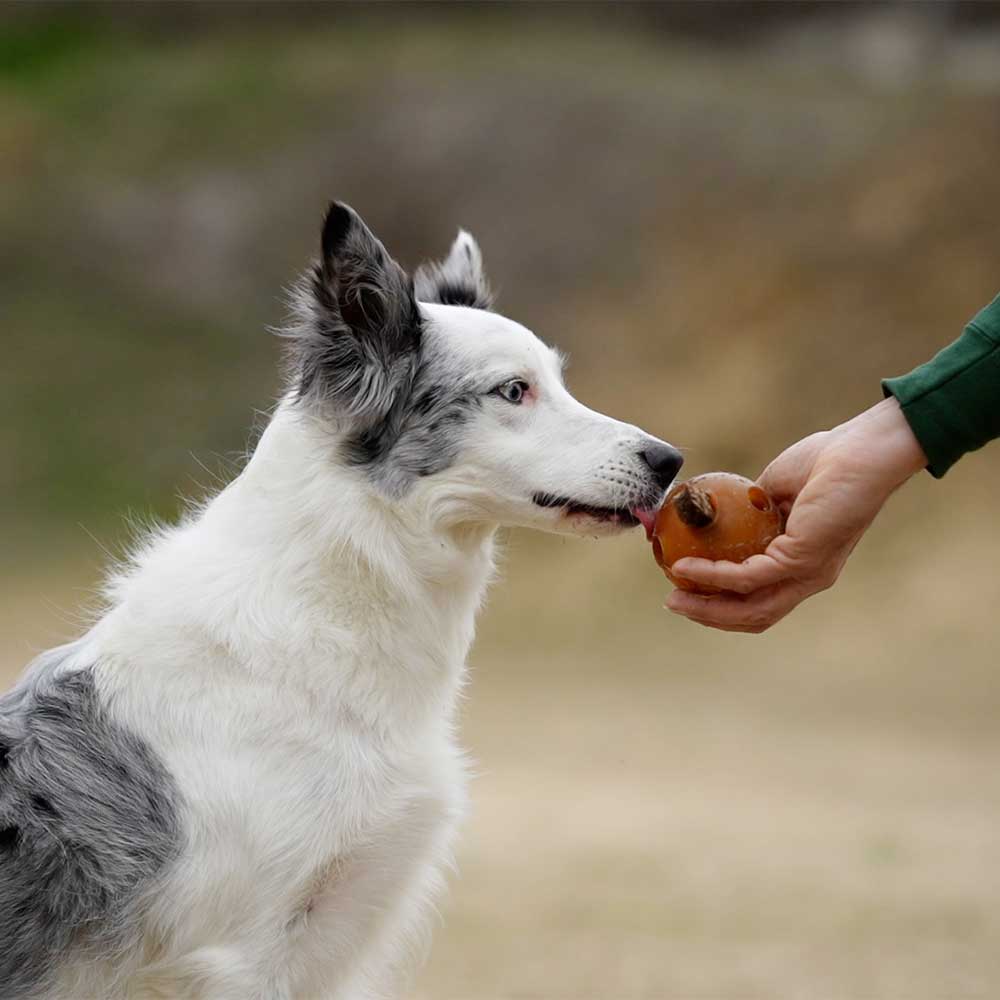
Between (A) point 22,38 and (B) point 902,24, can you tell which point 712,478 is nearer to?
(B) point 902,24

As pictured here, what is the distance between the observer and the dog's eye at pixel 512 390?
13.1ft

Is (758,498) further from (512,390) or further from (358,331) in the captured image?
(358,331)

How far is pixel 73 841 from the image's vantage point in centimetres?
346

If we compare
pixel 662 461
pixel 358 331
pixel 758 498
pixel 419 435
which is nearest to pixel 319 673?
pixel 419 435

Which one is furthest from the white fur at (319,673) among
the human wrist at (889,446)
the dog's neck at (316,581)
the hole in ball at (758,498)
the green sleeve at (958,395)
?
the green sleeve at (958,395)

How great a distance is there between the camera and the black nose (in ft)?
12.8

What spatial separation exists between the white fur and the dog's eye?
25mm

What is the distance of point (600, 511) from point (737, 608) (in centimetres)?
47

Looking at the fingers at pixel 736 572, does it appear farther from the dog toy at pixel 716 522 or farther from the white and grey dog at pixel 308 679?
the white and grey dog at pixel 308 679

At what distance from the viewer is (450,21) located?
60.7 ft

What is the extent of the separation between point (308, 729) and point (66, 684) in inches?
24.3

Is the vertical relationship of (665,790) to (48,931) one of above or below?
below

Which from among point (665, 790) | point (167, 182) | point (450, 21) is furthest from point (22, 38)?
point (665, 790)

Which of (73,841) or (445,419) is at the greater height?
(445,419)
